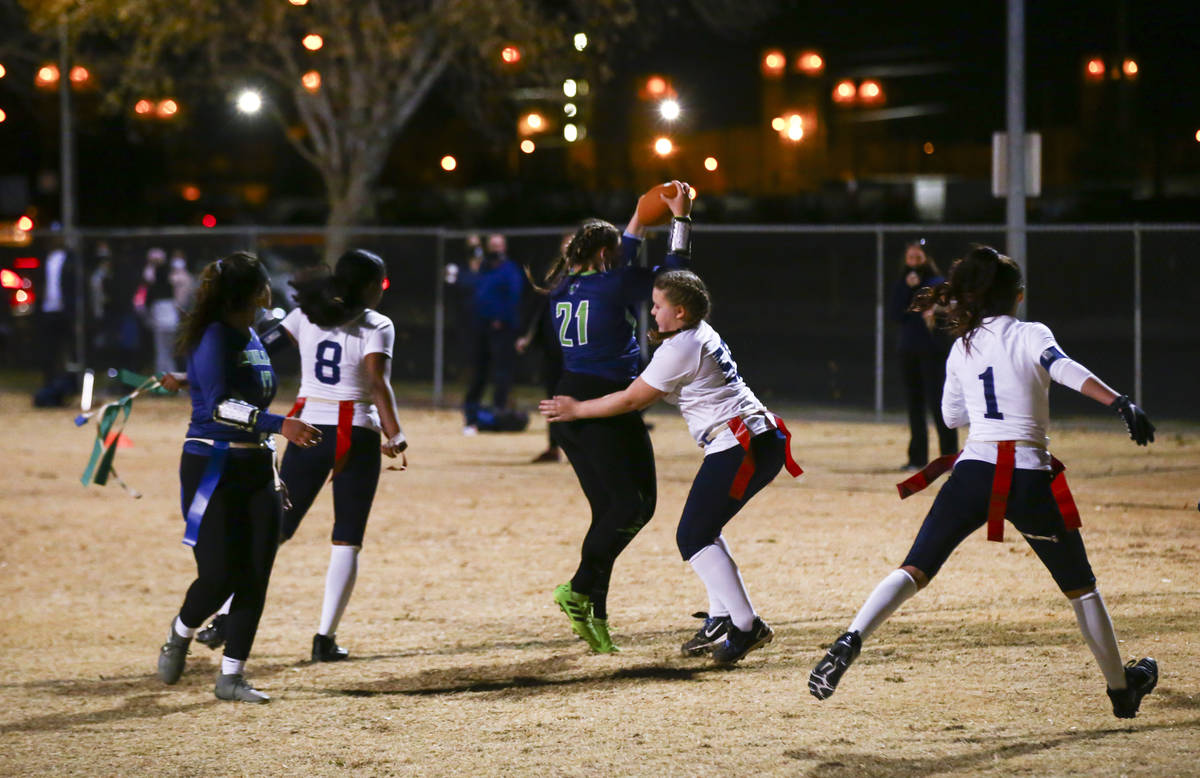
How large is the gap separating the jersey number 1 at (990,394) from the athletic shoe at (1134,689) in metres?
1.15

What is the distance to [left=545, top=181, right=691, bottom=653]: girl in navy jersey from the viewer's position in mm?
7398

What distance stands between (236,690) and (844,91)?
42223mm

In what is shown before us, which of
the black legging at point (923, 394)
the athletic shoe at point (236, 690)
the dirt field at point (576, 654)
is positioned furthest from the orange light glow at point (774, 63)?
the athletic shoe at point (236, 690)

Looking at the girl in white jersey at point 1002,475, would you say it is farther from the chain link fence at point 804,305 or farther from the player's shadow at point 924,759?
the chain link fence at point 804,305

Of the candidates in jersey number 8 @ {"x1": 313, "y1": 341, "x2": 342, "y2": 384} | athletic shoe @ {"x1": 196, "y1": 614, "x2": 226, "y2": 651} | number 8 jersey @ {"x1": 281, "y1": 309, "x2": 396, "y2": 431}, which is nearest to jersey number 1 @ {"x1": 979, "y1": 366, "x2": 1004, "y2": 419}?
number 8 jersey @ {"x1": 281, "y1": 309, "x2": 396, "y2": 431}

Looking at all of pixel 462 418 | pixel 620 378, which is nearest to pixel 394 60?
pixel 462 418

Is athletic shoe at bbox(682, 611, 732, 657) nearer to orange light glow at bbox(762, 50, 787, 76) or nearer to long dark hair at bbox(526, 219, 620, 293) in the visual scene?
long dark hair at bbox(526, 219, 620, 293)

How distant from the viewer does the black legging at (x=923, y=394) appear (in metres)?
13.4

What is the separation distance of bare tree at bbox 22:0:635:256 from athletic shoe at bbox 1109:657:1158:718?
729 inches

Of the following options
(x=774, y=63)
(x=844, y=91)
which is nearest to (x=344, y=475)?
(x=844, y=91)

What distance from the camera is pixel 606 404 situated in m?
7.04

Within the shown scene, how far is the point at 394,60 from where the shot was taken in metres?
25.4

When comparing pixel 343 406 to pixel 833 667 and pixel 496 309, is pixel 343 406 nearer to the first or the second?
pixel 833 667

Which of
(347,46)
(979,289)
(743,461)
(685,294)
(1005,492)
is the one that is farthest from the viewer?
(347,46)
